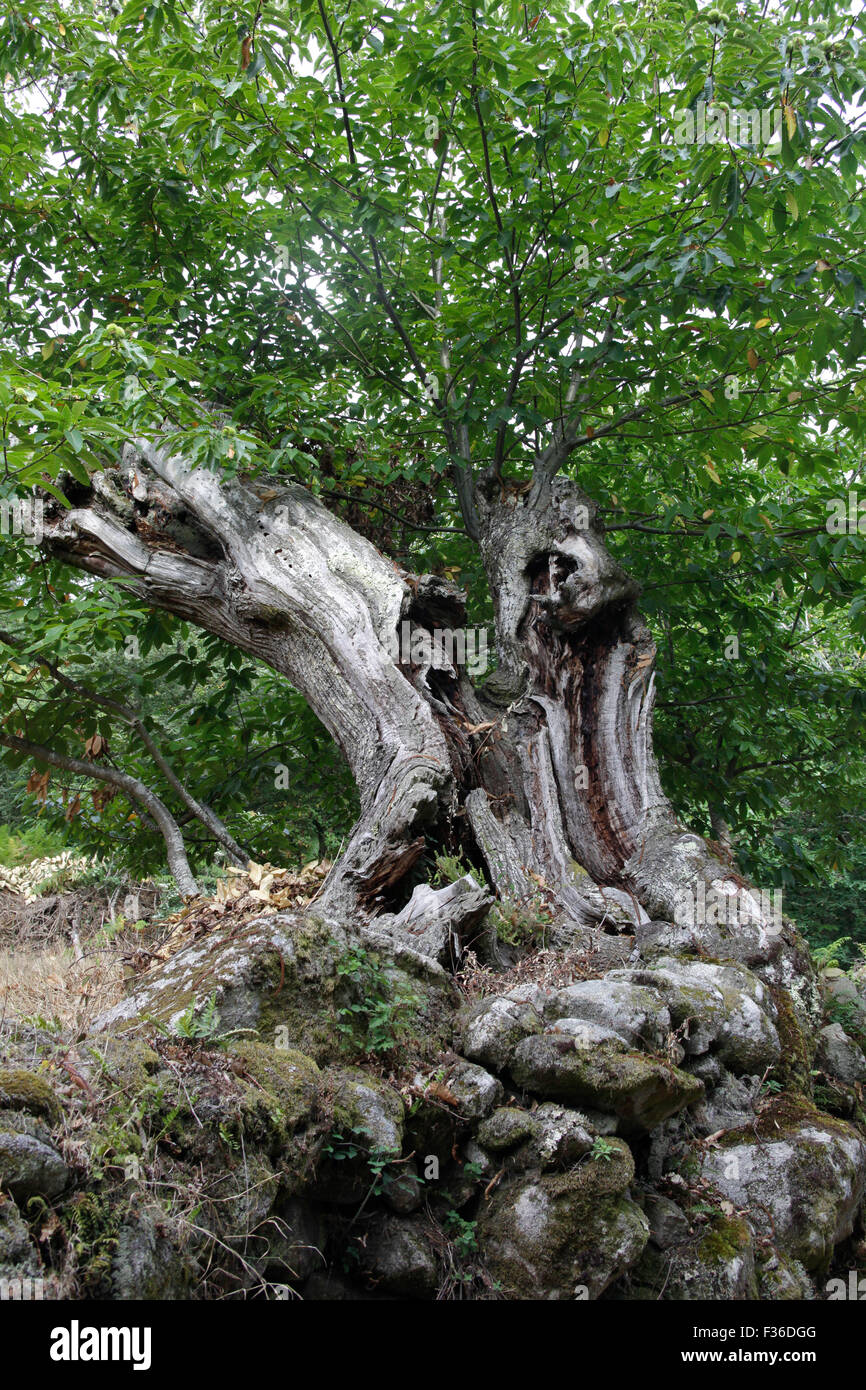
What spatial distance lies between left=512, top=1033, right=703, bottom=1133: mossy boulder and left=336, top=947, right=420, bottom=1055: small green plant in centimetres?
45

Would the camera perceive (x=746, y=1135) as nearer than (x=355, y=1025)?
No

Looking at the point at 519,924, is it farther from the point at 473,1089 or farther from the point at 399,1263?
the point at 399,1263

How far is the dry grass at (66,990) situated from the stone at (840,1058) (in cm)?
338

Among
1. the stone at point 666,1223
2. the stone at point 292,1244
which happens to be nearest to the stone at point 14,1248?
the stone at point 292,1244

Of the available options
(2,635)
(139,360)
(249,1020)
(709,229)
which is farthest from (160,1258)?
(709,229)

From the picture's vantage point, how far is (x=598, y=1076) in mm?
3047

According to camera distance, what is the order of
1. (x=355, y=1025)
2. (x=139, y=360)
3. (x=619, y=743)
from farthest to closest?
(x=619, y=743)
(x=139, y=360)
(x=355, y=1025)

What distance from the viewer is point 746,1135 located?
3.53 m

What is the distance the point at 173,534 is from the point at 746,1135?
5211 millimetres

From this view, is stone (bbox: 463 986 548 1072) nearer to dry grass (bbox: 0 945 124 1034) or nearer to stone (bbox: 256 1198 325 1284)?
stone (bbox: 256 1198 325 1284)

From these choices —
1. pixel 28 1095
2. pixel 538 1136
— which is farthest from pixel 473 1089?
pixel 28 1095

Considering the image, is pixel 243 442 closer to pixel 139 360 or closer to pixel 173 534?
pixel 139 360

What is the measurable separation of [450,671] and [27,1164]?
4216 millimetres

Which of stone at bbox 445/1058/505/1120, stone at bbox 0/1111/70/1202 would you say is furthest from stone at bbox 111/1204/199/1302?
stone at bbox 445/1058/505/1120
